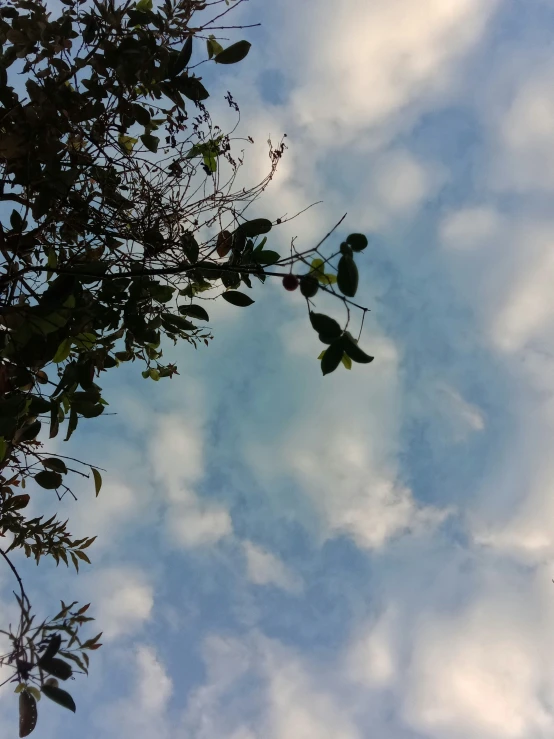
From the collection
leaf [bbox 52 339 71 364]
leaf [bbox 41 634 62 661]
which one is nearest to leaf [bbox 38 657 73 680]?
leaf [bbox 41 634 62 661]

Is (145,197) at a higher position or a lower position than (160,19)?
lower

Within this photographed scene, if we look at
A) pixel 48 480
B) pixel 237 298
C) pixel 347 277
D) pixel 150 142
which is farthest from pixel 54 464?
pixel 150 142

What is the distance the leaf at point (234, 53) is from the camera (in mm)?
3102

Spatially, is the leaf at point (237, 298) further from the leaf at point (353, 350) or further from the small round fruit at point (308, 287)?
the leaf at point (353, 350)

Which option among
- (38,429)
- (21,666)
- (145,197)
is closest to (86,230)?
(145,197)

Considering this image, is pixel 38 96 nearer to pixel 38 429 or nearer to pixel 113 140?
pixel 113 140

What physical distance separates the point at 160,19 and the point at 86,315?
6.99 feet

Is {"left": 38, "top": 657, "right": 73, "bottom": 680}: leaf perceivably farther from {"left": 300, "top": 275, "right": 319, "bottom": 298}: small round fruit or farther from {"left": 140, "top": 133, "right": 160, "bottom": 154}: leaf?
{"left": 140, "top": 133, "right": 160, "bottom": 154}: leaf

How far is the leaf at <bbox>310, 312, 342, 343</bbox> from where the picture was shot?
2.21m

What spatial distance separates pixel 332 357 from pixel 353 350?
116mm

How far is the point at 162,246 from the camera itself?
3469 millimetres

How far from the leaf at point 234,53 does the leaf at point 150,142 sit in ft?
2.42

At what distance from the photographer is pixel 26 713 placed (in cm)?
224

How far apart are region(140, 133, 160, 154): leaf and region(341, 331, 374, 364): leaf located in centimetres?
239
